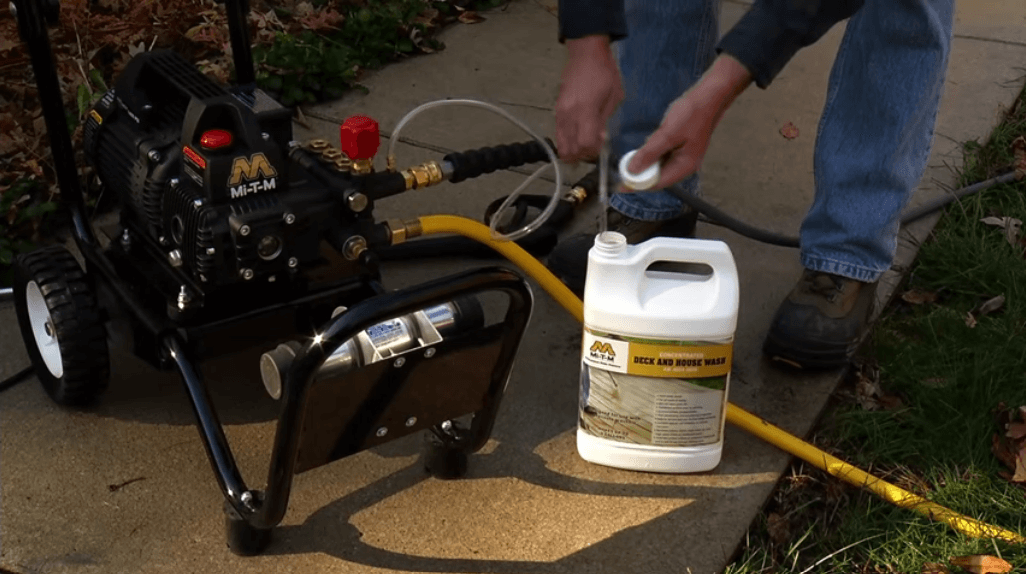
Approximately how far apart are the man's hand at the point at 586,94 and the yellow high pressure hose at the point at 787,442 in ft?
1.36

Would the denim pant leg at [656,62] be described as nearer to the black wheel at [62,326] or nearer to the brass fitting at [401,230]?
the brass fitting at [401,230]

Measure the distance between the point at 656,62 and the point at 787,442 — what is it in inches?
33.2

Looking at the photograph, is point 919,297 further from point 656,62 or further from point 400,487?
point 400,487

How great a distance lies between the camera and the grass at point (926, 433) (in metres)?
2.12

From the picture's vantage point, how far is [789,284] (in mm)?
2822

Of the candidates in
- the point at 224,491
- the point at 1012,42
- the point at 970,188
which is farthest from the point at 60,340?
the point at 1012,42

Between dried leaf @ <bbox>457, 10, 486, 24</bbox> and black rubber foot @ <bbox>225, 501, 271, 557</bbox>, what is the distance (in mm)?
2489

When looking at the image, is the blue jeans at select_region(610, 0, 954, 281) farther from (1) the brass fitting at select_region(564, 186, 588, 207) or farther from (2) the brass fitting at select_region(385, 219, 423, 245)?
(2) the brass fitting at select_region(385, 219, 423, 245)

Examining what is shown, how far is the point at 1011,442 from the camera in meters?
2.34

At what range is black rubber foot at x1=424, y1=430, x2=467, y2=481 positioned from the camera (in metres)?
2.15

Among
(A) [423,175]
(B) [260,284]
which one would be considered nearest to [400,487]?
(B) [260,284]

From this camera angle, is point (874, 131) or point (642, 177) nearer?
point (642, 177)

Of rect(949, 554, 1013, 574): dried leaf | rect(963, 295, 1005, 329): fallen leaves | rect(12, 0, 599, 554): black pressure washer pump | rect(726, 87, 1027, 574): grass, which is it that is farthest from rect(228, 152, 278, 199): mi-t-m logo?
rect(963, 295, 1005, 329): fallen leaves

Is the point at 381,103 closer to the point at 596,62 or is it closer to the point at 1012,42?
the point at 596,62
